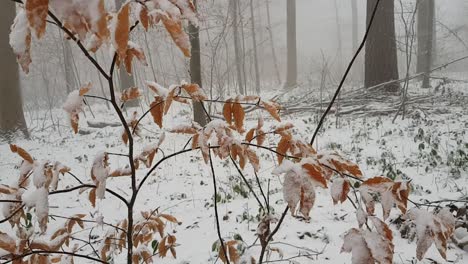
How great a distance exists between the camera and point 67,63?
1747 centimetres

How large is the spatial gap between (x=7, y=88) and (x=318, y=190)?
8.67 m

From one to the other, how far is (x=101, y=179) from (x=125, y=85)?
43.7 ft

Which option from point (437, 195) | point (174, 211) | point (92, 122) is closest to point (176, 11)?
point (174, 211)

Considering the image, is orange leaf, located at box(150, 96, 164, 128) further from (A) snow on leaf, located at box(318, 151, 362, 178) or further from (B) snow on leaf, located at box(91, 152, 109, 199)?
(A) snow on leaf, located at box(318, 151, 362, 178)

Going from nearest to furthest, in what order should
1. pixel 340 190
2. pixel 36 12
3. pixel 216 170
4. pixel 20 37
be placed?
pixel 36 12 < pixel 20 37 < pixel 340 190 < pixel 216 170

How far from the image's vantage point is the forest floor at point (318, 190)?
257 centimetres

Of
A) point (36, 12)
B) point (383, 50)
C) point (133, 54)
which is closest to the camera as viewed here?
point (36, 12)

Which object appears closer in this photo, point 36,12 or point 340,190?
point 36,12

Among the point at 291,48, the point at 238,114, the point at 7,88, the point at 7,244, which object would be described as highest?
the point at 291,48

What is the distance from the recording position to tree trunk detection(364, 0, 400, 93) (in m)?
8.07

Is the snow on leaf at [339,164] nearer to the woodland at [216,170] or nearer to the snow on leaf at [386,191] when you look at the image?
the woodland at [216,170]

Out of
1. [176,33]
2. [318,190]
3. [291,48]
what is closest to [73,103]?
[176,33]

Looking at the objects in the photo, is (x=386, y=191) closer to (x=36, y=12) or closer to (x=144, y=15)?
(x=144, y=15)

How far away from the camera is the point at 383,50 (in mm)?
8086
